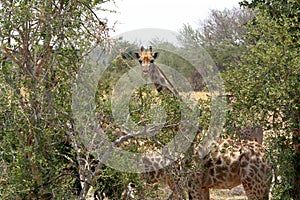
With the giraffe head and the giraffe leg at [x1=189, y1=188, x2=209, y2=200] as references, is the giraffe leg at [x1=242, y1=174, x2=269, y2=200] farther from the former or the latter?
the giraffe head

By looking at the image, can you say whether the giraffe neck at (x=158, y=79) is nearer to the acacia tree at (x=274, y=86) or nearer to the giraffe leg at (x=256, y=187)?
the giraffe leg at (x=256, y=187)

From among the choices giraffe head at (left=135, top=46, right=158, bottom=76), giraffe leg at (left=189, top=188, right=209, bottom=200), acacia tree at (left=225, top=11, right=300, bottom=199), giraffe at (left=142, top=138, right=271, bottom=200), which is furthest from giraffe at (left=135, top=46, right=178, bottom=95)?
acacia tree at (left=225, top=11, right=300, bottom=199)

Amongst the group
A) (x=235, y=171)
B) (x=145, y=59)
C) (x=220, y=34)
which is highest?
(x=220, y=34)

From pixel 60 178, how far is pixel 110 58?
3.67ft

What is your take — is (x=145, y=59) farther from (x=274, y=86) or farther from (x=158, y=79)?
(x=274, y=86)

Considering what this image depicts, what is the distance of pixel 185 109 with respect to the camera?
4570 mm

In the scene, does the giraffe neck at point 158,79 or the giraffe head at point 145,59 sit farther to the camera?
the giraffe head at point 145,59

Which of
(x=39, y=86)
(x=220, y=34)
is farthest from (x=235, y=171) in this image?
(x=220, y=34)

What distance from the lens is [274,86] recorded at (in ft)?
13.8

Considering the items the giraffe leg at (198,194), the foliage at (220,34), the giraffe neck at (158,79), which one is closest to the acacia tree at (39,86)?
the giraffe leg at (198,194)

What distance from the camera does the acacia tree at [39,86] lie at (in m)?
3.95

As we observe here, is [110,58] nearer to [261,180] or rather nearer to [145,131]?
[145,131]

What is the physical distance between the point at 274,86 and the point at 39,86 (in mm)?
1600

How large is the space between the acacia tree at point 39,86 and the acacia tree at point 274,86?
107 centimetres
